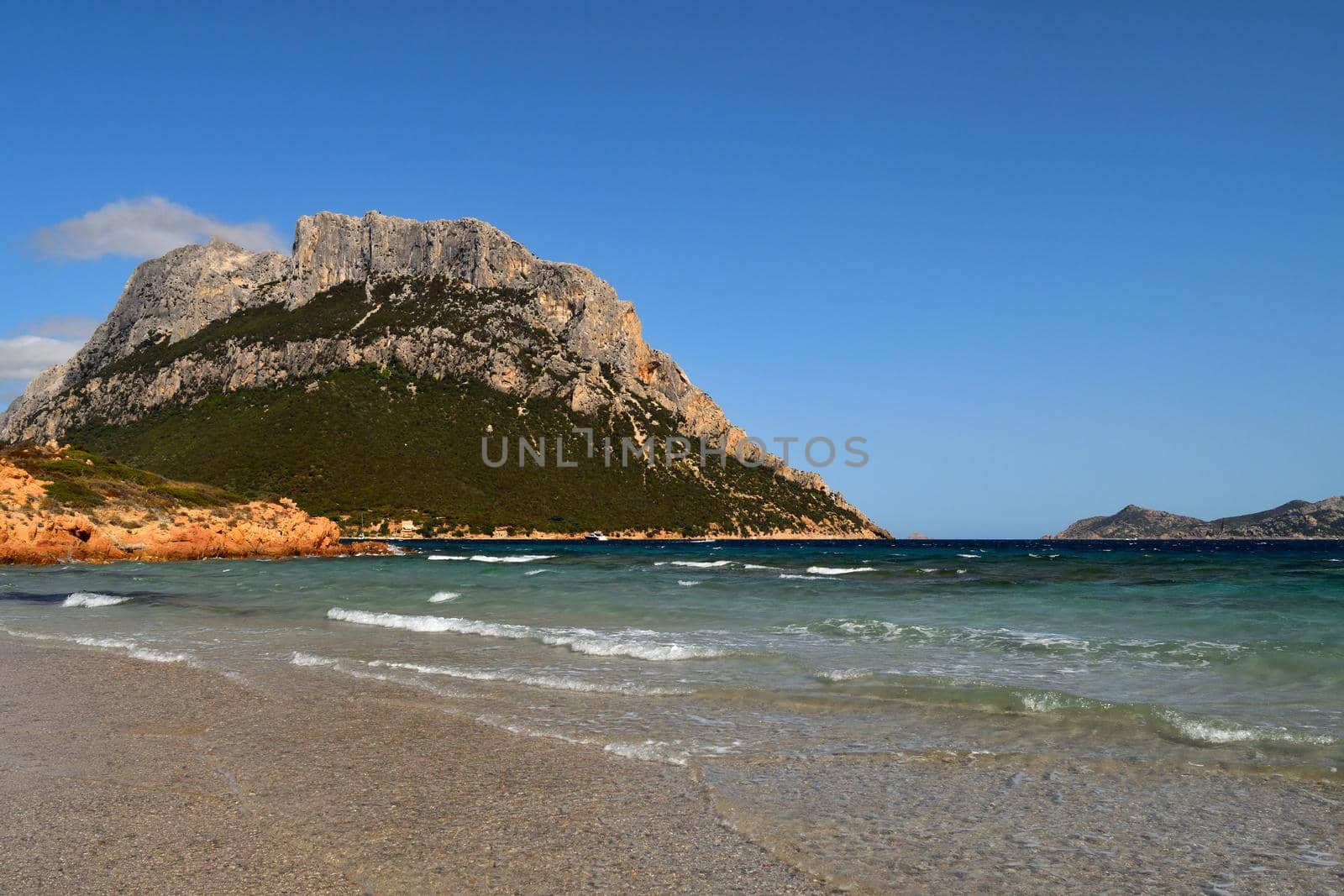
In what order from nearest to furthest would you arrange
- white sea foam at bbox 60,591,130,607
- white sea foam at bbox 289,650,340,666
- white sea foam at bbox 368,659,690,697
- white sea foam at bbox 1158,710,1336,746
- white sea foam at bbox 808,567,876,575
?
white sea foam at bbox 1158,710,1336,746 < white sea foam at bbox 368,659,690,697 < white sea foam at bbox 289,650,340,666 < white sea foam at bbox 60,591,130,607 < white sea foam at bbox 808,567,876,575

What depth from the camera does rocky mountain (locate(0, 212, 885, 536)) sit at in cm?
10162

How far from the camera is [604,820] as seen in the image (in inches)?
241

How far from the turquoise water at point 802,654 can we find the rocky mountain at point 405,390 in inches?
2746

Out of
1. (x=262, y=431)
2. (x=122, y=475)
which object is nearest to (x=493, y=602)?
(x=122, y=475)

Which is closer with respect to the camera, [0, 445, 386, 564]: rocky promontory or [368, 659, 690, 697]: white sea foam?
[368, 659, 690, 697]: white sea foam

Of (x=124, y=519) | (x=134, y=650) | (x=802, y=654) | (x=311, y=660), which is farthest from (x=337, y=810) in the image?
(x=124, y=519)

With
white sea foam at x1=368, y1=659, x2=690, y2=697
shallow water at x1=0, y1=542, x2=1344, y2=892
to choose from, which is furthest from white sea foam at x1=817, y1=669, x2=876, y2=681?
white sea foam at x1=368, y1=659, x2=690, y2=697

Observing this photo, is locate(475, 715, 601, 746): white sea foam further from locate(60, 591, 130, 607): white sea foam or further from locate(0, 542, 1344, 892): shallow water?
locate(60, 591, 130, 607): white sea foam

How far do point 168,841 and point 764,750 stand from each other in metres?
4.87

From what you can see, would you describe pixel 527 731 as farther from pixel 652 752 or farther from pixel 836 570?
pixel 836 570

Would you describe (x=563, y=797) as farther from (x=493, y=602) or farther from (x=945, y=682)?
(x=493, y=602)

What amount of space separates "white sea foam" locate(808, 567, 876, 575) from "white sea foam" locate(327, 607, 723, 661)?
24.4 m

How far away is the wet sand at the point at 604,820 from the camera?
16.5ft

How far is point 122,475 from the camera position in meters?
69.0
